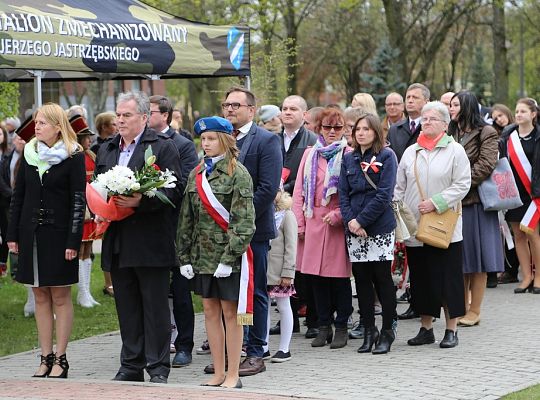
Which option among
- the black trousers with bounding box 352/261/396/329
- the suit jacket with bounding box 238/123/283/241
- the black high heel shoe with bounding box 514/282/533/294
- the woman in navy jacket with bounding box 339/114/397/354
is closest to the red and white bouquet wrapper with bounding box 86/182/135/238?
the suit jacket with bounding box 238/123/283/241

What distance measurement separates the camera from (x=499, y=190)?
10914 millimetres

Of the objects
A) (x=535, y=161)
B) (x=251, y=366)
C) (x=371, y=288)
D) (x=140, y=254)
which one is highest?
(x=535, y=161)

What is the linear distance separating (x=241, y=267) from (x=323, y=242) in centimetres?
195

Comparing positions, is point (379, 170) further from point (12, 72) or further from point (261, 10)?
point (261, 10)

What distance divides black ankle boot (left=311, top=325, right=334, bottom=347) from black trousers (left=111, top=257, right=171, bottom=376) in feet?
6.32

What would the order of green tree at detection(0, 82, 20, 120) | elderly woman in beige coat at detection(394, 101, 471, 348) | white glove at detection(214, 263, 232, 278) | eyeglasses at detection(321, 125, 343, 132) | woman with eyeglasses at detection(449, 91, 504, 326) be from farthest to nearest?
green tree at detection(0, 82, 20, 120) < woman with eyeglasses at detection(449, 91, 504, 326) < eyeglasses at detection(321, 125, 343, 132) < elderly woman in beige coat at detection(394, 101, 471, 348) < white glove at detection(214, 263, 232, 278)

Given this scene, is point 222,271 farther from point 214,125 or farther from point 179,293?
point 179,293

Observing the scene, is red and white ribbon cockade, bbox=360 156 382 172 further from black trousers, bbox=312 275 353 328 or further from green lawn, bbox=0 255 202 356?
green lawn, bbox=0 255 202 356

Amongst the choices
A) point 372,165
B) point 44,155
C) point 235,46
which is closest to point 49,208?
point 44,155

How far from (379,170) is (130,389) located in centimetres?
289

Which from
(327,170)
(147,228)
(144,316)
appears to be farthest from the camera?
(327,170)

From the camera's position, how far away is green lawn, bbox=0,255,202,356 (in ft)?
33.7

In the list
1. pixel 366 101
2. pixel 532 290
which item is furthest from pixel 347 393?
pixel 532 290

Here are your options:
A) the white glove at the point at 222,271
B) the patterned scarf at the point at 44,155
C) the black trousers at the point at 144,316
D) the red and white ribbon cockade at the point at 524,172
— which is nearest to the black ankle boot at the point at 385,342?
the black trousers at the point at 144,316
